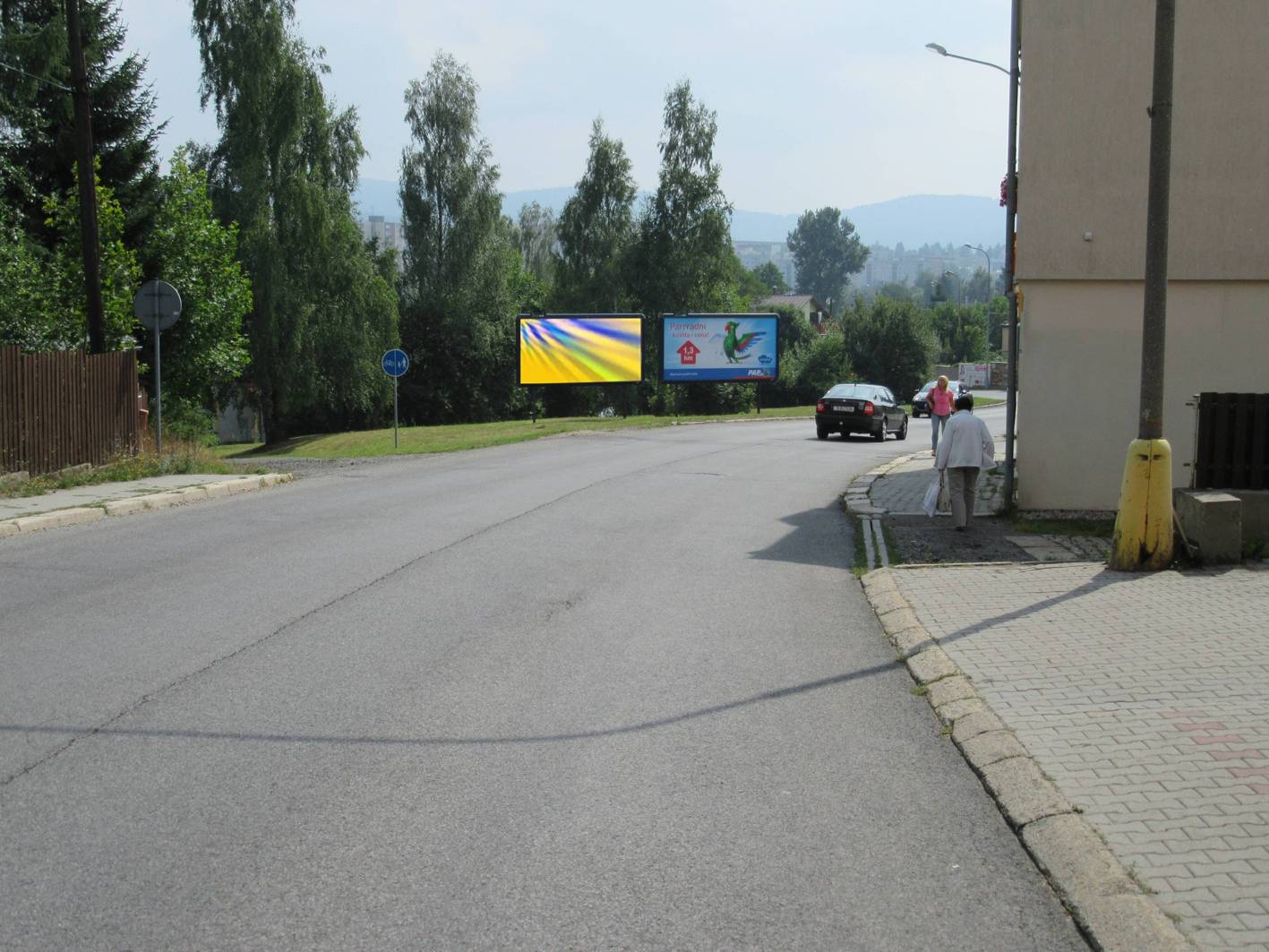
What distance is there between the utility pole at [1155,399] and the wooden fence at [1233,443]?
168 centimetres

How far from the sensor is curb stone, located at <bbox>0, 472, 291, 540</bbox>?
527 inches

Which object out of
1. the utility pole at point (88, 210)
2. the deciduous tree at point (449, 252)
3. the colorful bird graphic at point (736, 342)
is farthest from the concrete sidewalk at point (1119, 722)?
the deciduous tree at point (449, 252)

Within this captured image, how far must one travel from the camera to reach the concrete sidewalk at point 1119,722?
4172mm

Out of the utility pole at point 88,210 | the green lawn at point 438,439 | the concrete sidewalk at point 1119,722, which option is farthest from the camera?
the green lawn at point 438,439

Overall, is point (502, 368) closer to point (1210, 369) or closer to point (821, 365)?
point (821, 365)

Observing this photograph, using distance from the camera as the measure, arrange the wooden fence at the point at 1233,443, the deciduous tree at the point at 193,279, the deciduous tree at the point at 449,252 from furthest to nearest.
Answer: the deciduous tree at the point at 449,252 → the deciduous tree at the point at 193,279 → the wooden fence at the point at 1233,443

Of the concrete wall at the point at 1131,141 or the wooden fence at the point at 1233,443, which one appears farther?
the concrete wall at the point at 1131,141

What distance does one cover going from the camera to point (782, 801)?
5.15 meters

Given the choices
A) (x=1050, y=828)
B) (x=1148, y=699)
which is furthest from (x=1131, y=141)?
(x=1050, y=828)

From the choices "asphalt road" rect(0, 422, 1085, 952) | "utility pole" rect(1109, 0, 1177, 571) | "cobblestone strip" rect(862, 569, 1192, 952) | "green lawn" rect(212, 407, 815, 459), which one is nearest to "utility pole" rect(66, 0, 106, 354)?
"green lawn" rect(212, 407, 815, 459)

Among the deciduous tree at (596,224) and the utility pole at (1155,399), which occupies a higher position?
the deciduous tree at (596,224)

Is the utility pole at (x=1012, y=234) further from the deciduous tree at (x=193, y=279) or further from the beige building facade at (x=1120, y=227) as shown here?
the deciduous tree at (x=193, y=279)

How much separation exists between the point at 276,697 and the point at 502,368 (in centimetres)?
5880

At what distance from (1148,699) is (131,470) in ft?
52.1
